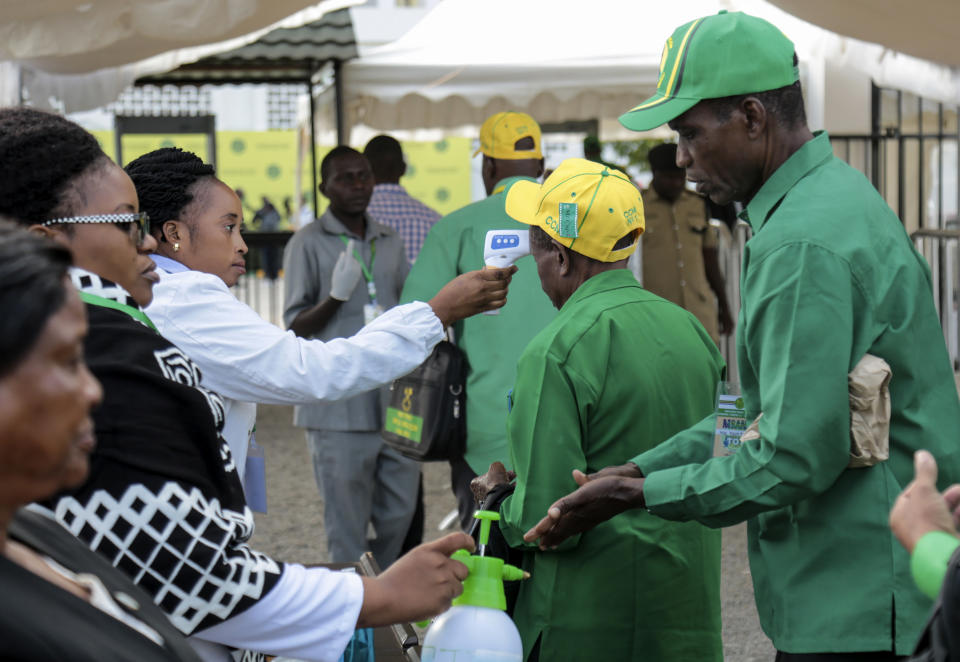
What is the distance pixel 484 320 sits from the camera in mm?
4676

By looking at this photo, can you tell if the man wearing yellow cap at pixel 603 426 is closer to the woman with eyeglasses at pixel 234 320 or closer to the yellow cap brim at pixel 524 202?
the yellow cap brim at pixel 524 202

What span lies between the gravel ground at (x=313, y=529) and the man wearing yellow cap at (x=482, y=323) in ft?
3.30

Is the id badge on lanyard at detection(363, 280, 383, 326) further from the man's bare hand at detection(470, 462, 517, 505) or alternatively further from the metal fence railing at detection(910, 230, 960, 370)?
the metal fence railing at detection(910, 230, 960, 370)

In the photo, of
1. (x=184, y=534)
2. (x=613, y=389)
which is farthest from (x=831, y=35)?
(x=184, y=534)

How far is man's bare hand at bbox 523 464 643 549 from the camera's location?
7.52 feet

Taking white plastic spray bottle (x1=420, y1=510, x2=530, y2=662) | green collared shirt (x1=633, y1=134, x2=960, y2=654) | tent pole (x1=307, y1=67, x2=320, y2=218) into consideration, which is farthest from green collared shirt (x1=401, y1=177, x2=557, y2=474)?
tent pole (x1=307, y1=67, x2=320, y2=218)

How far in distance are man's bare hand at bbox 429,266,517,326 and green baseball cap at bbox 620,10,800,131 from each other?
2.95 ft

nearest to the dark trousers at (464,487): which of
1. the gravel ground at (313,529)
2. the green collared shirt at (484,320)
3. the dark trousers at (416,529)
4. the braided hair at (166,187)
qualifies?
the green collared shirt at (484,320)

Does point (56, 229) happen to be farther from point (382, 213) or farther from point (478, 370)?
point (382, 213)

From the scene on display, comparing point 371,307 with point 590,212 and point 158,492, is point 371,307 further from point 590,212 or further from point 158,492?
point 158,492

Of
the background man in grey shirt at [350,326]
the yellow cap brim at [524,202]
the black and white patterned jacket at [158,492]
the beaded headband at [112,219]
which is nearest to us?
the black and white patterned jacket at [158,492]

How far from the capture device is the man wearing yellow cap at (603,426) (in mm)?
2574

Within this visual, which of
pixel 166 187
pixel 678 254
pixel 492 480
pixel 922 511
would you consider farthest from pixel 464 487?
pixel 922 511

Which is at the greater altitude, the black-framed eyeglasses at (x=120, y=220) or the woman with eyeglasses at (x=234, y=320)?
the black-framed eyeglasses at (x=120, y=220)
